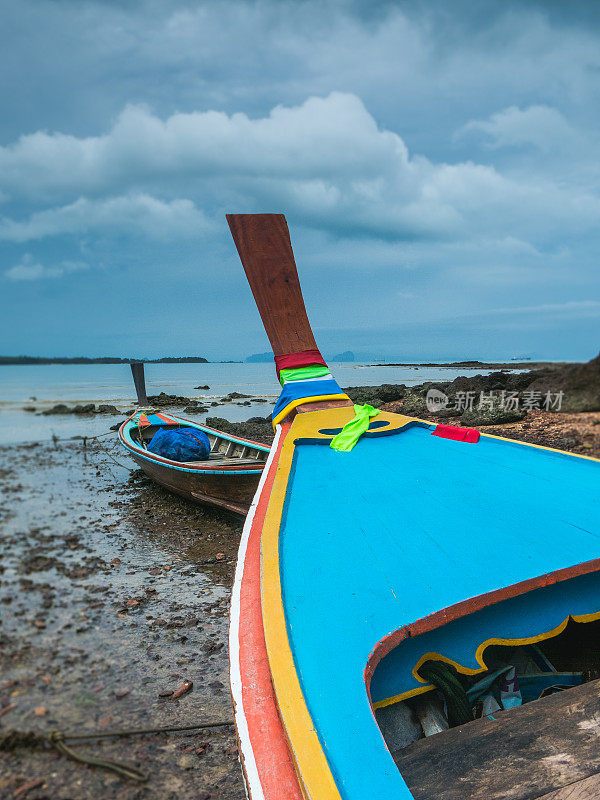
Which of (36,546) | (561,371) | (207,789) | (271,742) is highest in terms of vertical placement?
(561,371)

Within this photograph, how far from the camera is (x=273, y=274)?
6.20 meters

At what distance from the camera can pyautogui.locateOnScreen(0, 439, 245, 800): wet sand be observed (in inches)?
89.7

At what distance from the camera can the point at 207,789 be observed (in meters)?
2.21

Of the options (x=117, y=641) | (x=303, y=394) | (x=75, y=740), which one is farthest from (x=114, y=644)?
(x=303, y=394)

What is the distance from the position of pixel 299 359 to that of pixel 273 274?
148cm

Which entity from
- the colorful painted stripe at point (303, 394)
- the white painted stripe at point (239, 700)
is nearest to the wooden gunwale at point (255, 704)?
the white painted stripe at point (239, 700)

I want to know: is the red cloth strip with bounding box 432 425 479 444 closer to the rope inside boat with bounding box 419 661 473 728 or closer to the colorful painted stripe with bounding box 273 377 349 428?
the colorful painted stripe with bounding box 273 377 349 428

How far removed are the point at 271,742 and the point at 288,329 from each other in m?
5.22

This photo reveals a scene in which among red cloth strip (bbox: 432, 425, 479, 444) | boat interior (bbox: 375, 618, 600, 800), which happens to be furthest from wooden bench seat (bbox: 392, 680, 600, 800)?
red cloth strip (bbox: 432, 425, 479, 444)

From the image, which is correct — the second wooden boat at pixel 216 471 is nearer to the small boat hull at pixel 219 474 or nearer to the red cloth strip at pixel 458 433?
the small boat hull at pixel 219 474

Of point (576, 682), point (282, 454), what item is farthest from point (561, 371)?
point (282, 454)

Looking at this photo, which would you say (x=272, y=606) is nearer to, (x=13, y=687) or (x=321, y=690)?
(x=321, y=690)

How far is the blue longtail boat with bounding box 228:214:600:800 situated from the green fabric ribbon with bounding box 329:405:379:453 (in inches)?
16.5

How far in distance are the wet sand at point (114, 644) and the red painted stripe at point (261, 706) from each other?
58.5 inches
